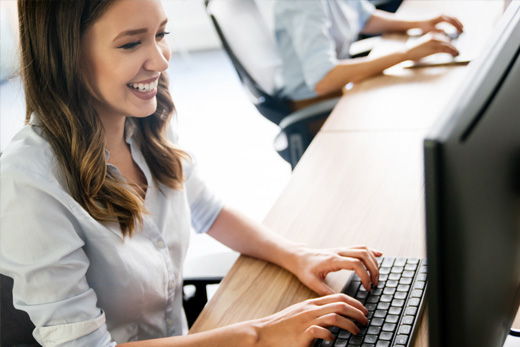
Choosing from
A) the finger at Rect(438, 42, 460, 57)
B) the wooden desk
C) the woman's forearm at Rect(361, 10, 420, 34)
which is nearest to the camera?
the wooden desk

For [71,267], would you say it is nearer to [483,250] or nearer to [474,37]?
[483,250]

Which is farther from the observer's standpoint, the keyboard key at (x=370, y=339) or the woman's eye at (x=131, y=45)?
the woman's eye at (x=131, y=45)

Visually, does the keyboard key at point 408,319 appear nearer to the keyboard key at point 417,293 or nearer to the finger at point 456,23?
the keyboard key at point 417,293

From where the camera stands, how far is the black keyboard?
2.72 feet

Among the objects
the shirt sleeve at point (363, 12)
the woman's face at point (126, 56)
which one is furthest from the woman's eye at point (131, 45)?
the shirt sleeve at point (363, 12)

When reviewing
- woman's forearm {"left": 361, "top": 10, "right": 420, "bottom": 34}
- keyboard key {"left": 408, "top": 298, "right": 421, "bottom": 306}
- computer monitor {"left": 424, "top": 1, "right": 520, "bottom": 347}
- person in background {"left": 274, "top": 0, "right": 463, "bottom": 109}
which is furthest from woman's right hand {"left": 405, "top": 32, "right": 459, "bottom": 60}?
computer monitor {"left": 424, "top": 1, "right": 520, "bottom": 347}

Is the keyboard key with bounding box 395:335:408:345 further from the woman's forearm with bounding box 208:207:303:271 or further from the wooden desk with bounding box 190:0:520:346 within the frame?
the woman's forearm with bounding box 208:207:303:271

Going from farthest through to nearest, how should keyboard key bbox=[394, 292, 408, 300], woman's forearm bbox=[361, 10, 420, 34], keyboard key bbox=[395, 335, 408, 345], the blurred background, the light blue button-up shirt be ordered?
the blurred background → woman's forearm bbox=[361, 10, 420, 34] → the light blue button-up shirt → keyboard key bbox=[394, 292, 408, 300] → keyboard key bbox=[395, 335, 408, 345]

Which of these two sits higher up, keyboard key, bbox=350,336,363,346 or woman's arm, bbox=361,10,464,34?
keyboard key, bbox=350,336,363,346

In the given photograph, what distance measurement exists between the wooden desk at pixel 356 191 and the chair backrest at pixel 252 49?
33cm

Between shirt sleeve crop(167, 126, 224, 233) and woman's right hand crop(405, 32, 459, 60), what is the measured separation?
85cm

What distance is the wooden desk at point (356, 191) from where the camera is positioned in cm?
102

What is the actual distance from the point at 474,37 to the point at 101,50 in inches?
52.2

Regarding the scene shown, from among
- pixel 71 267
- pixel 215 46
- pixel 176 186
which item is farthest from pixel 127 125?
pixel 215 46
